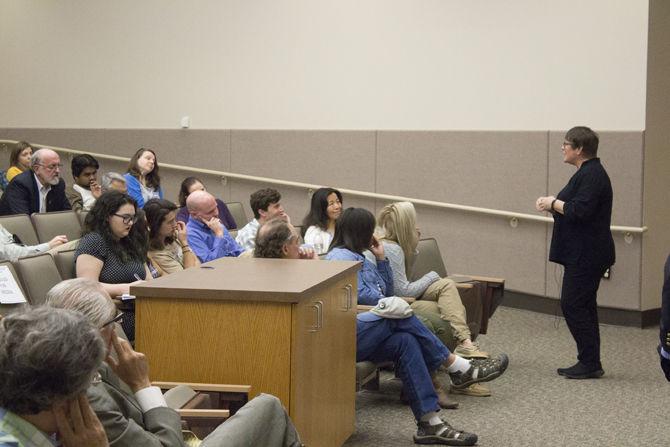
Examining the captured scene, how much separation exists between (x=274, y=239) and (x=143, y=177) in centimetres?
372

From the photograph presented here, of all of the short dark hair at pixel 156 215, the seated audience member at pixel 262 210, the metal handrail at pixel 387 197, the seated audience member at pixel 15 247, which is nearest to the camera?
the short dark hair at pixel 156 215

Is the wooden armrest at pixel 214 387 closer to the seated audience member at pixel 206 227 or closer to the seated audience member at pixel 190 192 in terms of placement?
the seated audience member at pixel 206 227

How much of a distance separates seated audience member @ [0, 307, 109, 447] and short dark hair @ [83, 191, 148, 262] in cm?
273

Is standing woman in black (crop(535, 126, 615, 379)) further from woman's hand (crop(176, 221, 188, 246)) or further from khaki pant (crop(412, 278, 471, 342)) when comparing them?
woman's hand (crop(176, 221, 188, 246))

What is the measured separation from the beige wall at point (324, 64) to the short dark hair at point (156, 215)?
359cm

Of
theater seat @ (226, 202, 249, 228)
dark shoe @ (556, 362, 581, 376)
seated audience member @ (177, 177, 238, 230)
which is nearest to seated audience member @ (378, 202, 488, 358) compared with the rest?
dark shoe @ (556, 362, 581, 376)

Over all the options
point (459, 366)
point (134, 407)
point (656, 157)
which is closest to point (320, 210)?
point (459, 366)

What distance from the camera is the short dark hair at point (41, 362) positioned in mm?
2072

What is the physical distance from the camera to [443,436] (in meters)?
4.57

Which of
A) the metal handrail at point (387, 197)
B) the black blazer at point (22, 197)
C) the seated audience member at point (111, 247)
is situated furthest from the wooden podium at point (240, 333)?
the metal handrail at point (387, 197)

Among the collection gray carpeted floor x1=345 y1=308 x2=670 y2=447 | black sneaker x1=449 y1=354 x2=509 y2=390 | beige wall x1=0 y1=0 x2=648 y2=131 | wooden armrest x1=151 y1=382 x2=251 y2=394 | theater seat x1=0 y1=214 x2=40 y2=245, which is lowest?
gray carpeted floor x1=345 y1=308 x2=670 y2=447

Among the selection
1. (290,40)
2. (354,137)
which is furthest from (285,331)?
(290,40)

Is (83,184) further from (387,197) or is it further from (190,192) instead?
(387,197)

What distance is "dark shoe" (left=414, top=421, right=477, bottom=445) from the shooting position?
4570 millimetres
